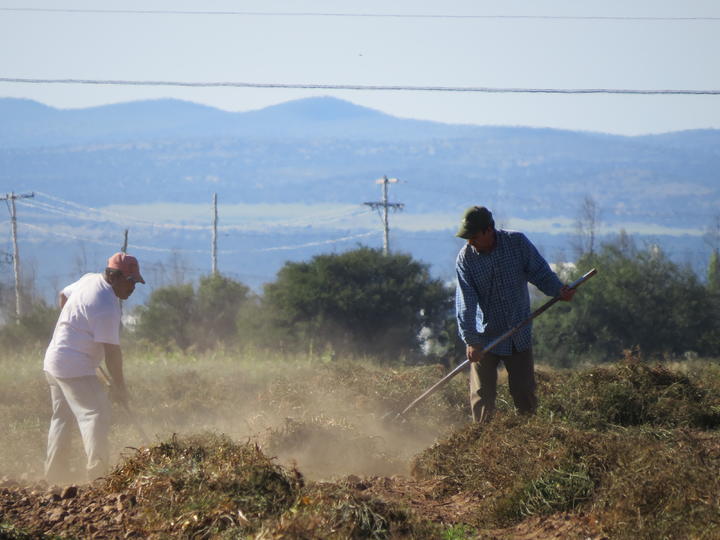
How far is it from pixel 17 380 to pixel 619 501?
1157cm

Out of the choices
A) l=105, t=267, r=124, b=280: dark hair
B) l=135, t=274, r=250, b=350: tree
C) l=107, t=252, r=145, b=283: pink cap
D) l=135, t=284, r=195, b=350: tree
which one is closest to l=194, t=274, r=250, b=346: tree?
l=135, t=274, r=250, b=350: tree

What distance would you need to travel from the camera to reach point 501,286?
8.28 m

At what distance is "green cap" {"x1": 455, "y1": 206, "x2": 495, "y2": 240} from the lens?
7.92m

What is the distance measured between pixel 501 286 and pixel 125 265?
2965 millimetres

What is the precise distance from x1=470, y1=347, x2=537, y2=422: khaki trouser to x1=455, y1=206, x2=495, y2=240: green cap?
1.07m

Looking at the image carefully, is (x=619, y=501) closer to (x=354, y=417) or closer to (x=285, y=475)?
(x=285, y=475)

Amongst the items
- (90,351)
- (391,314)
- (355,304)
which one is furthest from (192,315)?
(90,351)

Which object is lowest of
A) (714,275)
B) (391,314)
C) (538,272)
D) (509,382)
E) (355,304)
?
(714,275)

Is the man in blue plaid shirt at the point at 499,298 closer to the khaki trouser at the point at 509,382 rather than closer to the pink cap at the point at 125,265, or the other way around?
the khaki trouser at the point at 509,382

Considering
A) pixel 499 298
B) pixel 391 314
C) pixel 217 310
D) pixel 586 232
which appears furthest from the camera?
pixel 586 232

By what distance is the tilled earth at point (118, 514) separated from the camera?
5660 mm

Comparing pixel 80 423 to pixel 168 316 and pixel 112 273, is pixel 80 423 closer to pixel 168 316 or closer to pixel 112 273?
pixel 112 273

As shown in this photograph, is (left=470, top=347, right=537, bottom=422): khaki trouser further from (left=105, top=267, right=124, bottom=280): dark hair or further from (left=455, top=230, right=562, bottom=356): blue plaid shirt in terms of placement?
(left=105, top=267, right=124, bottom=280): dark hair

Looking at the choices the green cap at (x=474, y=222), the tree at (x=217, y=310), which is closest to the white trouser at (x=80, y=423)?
the green cap at (x=474, y=222)
